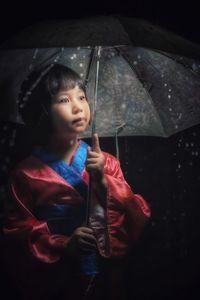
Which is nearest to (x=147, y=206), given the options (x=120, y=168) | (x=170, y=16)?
(x=120, y=168)

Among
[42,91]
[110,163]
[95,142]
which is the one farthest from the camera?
[110,163]

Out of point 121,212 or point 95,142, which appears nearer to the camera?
point 95,142

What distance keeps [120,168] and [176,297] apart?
2.97 ft

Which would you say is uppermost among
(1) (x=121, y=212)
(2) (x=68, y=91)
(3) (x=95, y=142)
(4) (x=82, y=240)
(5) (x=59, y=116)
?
(2) (x=68, y=91)

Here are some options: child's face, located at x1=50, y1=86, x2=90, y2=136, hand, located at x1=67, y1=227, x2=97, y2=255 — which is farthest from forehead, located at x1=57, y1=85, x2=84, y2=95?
hand, located at x1=67, y1=227, x2=97, y2=255

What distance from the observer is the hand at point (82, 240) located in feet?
8.97

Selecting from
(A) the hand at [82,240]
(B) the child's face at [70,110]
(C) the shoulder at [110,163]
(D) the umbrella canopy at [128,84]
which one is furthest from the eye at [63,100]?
(A) the hand at [82,240]

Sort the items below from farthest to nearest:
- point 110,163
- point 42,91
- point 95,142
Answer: point 110,163, point 42,91, point 95,142

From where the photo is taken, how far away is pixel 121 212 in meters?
2.91

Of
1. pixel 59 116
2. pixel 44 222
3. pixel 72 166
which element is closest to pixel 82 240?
pixel 44 222

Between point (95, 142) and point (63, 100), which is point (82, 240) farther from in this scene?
point (63, 100)

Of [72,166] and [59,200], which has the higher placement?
[72,166]

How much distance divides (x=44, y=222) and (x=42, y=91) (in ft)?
2.17

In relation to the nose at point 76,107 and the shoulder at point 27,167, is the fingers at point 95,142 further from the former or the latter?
the shoulder at point 27,167
